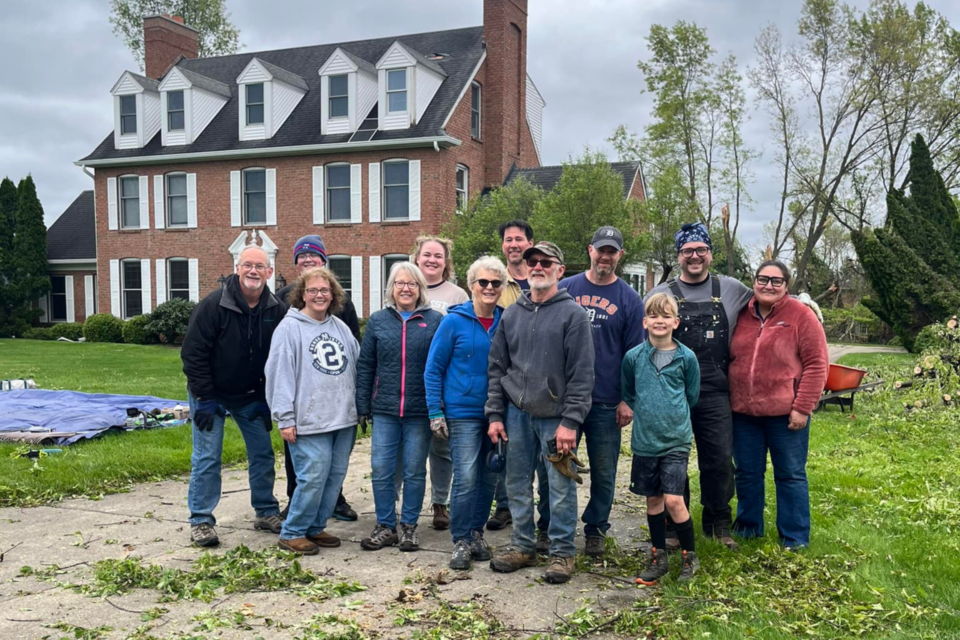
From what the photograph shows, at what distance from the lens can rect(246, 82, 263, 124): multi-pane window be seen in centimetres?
2602

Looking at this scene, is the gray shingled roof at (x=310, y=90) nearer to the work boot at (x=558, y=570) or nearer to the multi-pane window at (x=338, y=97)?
the multi-pane window at (x=338, y=97)

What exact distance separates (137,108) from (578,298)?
26.7m

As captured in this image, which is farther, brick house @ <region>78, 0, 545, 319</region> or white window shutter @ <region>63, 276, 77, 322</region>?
white window shutter @ <region>63, 276, 77, 322</region>

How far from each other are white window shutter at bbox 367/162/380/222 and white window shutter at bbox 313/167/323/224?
1.73m

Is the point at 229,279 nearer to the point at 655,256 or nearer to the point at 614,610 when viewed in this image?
the point at 614,610

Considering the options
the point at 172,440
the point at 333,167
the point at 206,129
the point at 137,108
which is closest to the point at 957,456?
the point at 172,440

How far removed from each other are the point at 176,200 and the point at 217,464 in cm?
2375

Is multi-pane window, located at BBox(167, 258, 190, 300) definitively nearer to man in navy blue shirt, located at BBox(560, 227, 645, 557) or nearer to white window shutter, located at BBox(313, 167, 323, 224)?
white window shutter, located at BBox(313, 167, 323, 224)

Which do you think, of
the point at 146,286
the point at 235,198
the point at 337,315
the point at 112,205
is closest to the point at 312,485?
the point at 337,315

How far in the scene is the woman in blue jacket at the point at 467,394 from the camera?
208 inches

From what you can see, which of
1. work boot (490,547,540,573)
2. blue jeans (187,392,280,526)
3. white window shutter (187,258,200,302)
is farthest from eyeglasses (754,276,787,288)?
white window shutter (187,258,200,302)

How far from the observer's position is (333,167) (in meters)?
25.1

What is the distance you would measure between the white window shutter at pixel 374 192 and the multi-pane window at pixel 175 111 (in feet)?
25.7

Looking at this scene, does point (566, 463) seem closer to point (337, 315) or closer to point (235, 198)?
point (337, 315)
